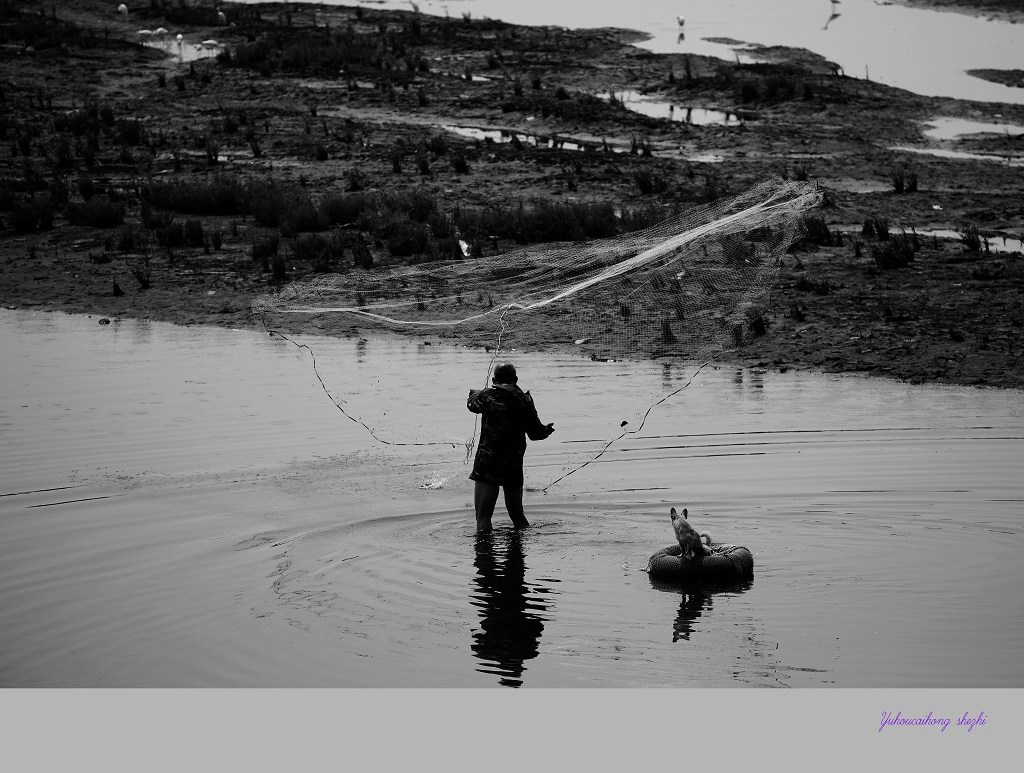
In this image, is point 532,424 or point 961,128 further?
point 961,128

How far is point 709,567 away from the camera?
27.2 ft

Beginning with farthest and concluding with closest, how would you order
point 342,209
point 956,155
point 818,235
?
point 956,155
point 342,209
point 818,235

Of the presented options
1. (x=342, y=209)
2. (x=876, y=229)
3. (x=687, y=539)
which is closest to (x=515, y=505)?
(x=687, y=539)

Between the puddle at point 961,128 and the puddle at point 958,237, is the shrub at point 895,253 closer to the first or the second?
the puddle at point 958,237

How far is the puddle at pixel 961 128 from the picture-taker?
2688 cm

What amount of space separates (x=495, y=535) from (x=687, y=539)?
1.83 meters

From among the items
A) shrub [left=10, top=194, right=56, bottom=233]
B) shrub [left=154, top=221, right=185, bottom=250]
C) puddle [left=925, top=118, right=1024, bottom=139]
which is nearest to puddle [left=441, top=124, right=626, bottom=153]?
puddle [left=925, top=118, right=1024, bottom=139]

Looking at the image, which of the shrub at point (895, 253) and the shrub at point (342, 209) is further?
the shrub at point (342, 209)

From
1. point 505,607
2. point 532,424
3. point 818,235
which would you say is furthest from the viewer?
point 818,235

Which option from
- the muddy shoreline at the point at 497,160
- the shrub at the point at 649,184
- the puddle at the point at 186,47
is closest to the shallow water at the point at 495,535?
the muddy shoreline at the point at 497,160

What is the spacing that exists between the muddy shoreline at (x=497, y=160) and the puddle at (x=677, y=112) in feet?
0.85

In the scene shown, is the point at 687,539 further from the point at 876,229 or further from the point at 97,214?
the point at 97,214

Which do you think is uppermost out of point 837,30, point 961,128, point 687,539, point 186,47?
point 837,30

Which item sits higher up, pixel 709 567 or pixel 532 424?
pixel 532 424
